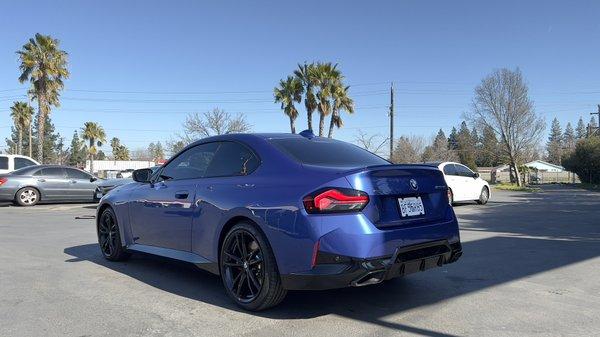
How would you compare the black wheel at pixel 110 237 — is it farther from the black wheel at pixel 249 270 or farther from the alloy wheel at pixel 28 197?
the alloy wheel at pixel 28 197

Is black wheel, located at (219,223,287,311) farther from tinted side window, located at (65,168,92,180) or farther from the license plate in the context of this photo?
tinted side window, located at (65,168,92,180)

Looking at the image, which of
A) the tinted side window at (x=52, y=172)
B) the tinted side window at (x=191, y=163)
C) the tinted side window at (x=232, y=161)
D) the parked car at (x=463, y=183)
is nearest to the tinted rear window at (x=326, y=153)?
the tinted side window at (x=232, y=161)

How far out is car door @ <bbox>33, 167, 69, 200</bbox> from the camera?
56.6 feet

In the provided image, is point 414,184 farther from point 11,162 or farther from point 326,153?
point 11,162

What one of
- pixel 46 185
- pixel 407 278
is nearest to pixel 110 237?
pixel 407 278

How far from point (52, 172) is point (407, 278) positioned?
15336 mm

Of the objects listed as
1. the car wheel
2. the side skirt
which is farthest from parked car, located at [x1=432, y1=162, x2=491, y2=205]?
the side skirt

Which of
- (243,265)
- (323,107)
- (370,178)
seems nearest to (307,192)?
(370,178)

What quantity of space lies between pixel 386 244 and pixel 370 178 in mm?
555

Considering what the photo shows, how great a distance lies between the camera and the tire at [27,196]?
16734 millimetres

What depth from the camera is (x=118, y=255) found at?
6.77 metres

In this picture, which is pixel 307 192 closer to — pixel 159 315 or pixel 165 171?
pixel 159 315

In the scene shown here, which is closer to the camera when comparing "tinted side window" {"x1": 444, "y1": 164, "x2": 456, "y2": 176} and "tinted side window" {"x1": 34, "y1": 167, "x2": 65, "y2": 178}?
"tinted side window" {"x1": 444, "y1": 164, "x2": 456, "y2": 176}

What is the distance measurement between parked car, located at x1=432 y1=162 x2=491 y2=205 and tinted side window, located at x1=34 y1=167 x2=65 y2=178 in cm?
1271
